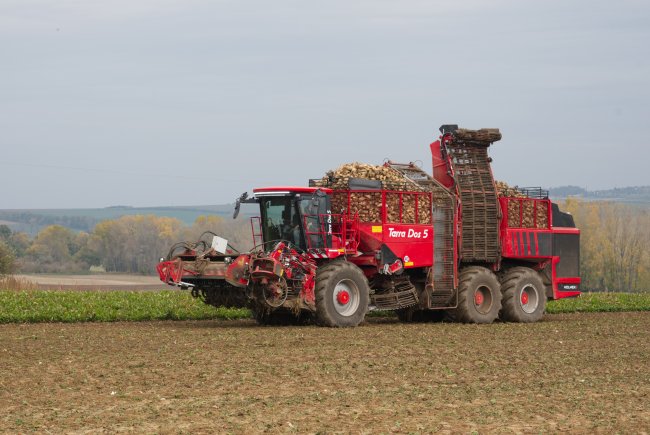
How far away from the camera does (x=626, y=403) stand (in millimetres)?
12625

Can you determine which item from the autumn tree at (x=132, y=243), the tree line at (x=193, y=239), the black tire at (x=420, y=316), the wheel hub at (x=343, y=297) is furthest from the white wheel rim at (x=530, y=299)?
the autumn tree at (x=132, y=243)

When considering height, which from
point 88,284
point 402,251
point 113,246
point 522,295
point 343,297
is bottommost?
point 88,284

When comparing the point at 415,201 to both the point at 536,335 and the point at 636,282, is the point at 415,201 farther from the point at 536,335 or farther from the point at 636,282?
the point at 636,282

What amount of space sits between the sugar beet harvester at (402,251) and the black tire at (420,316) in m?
0.04

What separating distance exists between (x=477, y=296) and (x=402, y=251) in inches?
110

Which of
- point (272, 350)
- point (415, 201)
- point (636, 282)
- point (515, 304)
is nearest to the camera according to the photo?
point (272, 350)

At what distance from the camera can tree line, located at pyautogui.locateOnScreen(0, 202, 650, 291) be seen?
9594 cm

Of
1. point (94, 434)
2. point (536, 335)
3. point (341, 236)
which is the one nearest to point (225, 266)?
point (341, 236)

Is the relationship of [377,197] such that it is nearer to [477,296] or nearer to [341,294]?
[341,294]

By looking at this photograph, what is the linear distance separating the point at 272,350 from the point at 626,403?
21.7ft

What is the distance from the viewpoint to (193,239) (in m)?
108

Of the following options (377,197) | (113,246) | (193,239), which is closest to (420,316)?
(377,197)

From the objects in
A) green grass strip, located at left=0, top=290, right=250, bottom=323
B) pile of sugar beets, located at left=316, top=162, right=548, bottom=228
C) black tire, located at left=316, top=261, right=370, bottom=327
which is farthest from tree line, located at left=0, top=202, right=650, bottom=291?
black tire, located at left=316, top=261, right=370, bottom=327

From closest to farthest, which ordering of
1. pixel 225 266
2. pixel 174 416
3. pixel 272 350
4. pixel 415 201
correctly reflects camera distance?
pixel 174 416
pixel 272 350
pixel 225 266
pixel 415 201
